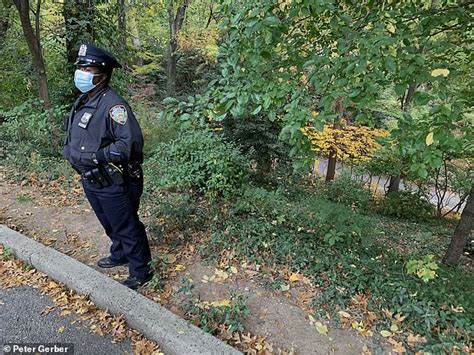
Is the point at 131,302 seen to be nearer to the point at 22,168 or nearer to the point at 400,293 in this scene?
the point at 400,293

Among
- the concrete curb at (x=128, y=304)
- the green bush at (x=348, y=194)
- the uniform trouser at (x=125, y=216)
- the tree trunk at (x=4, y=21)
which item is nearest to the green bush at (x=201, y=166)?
the uniform trouser at (x=125, y=216)

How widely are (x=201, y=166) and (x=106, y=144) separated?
2394 mm

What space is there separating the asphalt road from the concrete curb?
0.20 metres

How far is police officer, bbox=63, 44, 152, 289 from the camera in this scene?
2.65 m

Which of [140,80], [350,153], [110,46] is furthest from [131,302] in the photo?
[140,80]

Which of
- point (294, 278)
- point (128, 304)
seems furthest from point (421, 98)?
point (128, 304)

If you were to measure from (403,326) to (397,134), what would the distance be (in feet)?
5.58

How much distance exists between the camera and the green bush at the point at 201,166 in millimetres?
4855

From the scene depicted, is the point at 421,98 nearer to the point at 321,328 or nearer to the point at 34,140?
the point at 321,328

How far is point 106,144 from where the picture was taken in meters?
2.72

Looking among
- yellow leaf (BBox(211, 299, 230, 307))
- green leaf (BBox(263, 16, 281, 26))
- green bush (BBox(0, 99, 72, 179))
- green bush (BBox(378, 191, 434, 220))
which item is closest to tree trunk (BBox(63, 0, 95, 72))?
green bush (BBox(0, 99, 72, 179))

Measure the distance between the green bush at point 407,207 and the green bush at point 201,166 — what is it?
5.83 m

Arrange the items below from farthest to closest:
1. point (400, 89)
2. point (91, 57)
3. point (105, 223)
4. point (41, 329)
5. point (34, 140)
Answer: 1. point (34, 140)
2. point (105, 223)
3. point (91, 57)
4. point (41, 329)
5. point (400, 89)

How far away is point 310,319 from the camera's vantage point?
2.92 m
